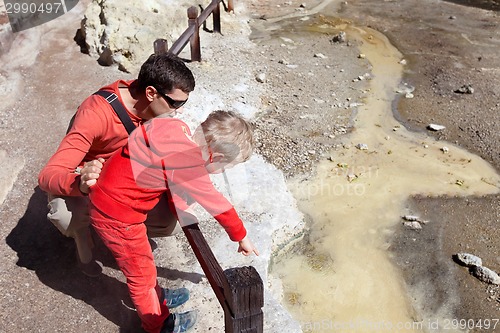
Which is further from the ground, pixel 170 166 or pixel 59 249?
pixel 170 166

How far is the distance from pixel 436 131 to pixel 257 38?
329 cm

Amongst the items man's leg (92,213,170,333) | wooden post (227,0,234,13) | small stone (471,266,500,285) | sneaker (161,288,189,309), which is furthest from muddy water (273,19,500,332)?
wooden post (227,0,234,13)

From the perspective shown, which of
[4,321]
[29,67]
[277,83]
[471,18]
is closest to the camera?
[4,321]

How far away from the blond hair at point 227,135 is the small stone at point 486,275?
8.62ft

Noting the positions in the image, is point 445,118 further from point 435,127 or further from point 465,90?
point 465,90

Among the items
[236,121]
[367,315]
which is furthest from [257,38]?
[236,121]

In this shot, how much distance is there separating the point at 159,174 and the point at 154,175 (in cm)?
3

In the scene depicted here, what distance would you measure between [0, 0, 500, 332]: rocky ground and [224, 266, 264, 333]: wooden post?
1.05 m

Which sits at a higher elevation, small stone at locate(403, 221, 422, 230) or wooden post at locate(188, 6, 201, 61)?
wooden post at locate(188, 6, 201, 61)

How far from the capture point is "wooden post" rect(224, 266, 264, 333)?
2.10m

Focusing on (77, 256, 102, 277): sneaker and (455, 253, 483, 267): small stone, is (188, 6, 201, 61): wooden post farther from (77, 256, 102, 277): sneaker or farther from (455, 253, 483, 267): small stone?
(455, 253, 483, 267): small stone

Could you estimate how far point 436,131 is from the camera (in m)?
5.93

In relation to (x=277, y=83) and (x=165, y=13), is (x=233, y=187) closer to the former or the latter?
(x=277, y=83)

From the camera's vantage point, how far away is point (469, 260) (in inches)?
166
